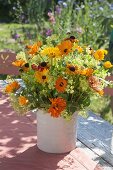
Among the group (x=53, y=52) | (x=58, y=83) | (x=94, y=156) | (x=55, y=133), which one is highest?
(x=53, y=52)

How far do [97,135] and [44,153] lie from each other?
0.41m

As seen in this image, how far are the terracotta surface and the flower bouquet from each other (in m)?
0.09

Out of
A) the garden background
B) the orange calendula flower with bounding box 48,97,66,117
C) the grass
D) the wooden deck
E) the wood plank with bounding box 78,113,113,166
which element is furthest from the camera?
the grass

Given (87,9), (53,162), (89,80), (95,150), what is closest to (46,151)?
(53,162)

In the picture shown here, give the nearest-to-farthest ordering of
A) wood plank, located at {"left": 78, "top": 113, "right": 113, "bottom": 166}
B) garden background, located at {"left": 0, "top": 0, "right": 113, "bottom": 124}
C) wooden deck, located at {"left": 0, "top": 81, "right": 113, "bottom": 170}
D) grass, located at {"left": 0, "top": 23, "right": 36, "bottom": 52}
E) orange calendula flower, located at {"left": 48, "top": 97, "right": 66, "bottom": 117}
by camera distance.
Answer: orange calendula flower, located at {"left": 48, "top": 97, "right": 66, "bottom": 117}
wooden deck, located at {"left": 0, "top": 81, "right": 113, "bottom": 170}
wood plank, located at {"left": 78, "top": 113, "right": 113, "bottom": 166}
garden background, located at {"left": 0, "top": 0, "right": 113, "bottom": 124}
grass, located at {"left": 0, "top": 23, "right": 36, "bottom": 52}

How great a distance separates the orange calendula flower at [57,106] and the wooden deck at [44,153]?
285 mm

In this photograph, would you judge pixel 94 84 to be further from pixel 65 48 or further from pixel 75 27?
pixel 75 27

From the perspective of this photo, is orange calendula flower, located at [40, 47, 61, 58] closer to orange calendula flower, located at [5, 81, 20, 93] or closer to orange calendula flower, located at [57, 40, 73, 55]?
orange calendula flower, located at [57, 40, 73, 55]

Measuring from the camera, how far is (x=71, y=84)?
2.03m

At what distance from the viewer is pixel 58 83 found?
198 cm

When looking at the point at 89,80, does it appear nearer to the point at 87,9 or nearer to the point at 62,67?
the point at 62,67

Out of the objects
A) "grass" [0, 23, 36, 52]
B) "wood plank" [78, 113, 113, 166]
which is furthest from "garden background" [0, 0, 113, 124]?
"wood plank" [78, 113, 113, 166]

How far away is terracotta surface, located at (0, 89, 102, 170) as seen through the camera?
2.06m

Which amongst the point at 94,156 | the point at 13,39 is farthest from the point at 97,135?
the point at 13,39
